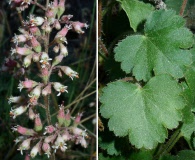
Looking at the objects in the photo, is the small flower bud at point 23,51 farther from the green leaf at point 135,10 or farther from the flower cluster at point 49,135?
the green leaf at point 135,10

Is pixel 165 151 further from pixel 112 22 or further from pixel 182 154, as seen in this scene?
pixel 112 22

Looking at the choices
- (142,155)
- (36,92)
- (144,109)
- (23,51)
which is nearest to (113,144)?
(142,155)

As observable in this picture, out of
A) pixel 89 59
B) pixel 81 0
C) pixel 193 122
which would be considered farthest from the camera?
pixel 81 0

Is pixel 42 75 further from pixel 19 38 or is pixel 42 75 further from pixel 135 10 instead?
pixel 135 10

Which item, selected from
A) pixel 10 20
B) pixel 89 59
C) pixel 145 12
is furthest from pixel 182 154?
pixel 10 20

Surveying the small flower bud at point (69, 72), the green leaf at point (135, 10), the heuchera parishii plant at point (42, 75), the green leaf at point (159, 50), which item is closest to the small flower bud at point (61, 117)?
the heuchera parishii plant at point (42, 75)
